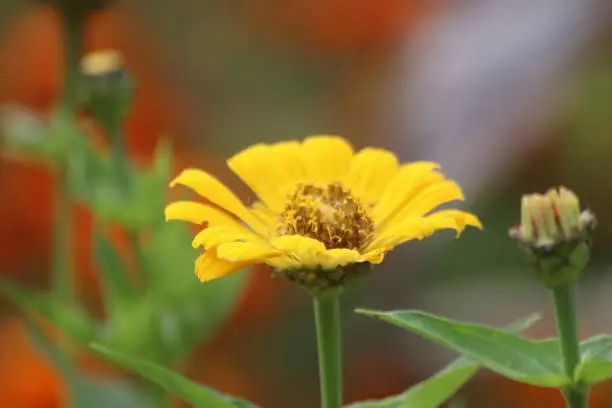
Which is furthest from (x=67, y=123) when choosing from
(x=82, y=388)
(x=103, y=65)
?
(x=82, y=388)

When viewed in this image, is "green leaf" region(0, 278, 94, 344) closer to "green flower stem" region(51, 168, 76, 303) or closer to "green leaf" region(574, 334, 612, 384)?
"green flower stem" region(51, 168, 76, 303)

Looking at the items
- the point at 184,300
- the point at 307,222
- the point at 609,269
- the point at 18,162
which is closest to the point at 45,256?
the point at 18,162

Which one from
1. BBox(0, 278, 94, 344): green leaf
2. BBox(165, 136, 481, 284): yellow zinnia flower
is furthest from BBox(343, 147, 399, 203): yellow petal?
BBox(0, 278, 94, 344): green leaf

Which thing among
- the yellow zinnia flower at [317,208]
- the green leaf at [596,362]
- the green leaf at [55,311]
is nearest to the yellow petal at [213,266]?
the yellow zinnia flower at [317,208]

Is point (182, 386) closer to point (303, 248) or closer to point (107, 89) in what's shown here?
point (303, 248)

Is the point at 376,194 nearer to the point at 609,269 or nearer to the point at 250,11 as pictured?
the point at 609,269

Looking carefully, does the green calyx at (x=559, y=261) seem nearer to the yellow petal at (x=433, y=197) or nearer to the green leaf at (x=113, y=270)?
the yellow petal at (x=433, y=197)
